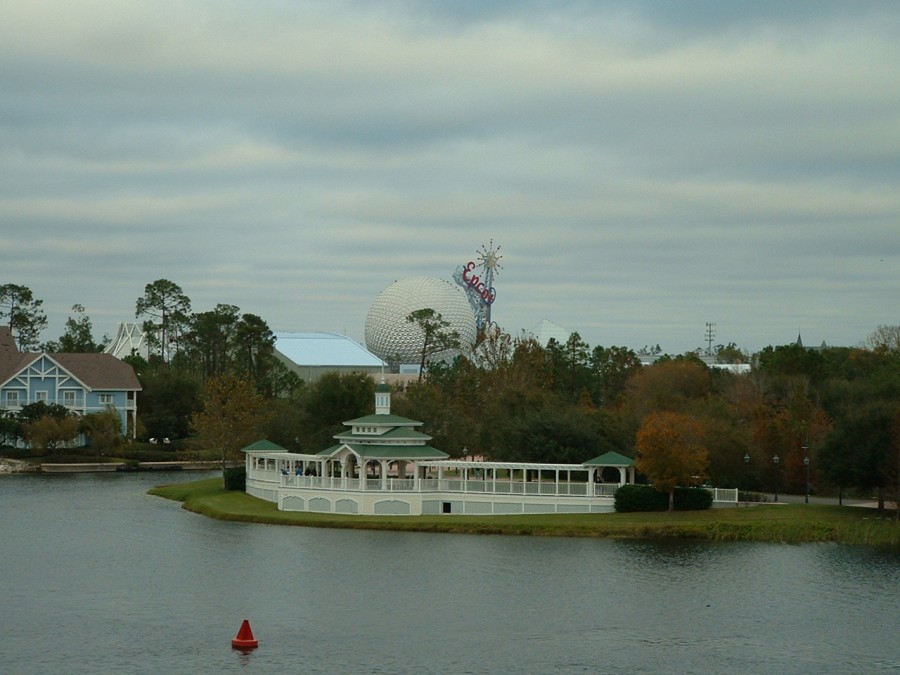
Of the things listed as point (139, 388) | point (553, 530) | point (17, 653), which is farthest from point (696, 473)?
point (139, 388)

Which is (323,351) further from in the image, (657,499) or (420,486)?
(657,499)

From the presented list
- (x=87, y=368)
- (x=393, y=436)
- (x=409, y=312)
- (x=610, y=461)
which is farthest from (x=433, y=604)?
(x=409, y=312)

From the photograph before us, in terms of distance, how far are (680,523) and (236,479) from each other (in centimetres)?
3024

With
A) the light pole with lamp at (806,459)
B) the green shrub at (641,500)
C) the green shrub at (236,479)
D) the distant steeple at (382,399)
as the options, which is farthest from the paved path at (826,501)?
the green shrub at (236,479)

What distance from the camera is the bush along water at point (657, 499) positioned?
203ft

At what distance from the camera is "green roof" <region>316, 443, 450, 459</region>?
217 feet

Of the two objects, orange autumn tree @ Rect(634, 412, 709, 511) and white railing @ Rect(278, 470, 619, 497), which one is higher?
orange autumn tree @ Rect(634, 412, 709, 511)

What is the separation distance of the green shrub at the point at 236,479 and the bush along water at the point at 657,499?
83.3 ft

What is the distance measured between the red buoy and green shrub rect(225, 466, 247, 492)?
41874mm

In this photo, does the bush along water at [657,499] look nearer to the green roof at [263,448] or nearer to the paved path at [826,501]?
the paved path at [826,501]

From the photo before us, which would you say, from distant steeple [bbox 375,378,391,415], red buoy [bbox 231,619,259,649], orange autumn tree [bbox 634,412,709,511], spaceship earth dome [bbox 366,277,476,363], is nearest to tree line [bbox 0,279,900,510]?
orange autumn tree [bbox 634,412,709,511]

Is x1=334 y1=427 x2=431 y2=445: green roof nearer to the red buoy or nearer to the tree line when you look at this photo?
the tree line

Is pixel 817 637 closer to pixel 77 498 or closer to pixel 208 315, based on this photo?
pixel 77 498

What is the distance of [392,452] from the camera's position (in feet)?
219
